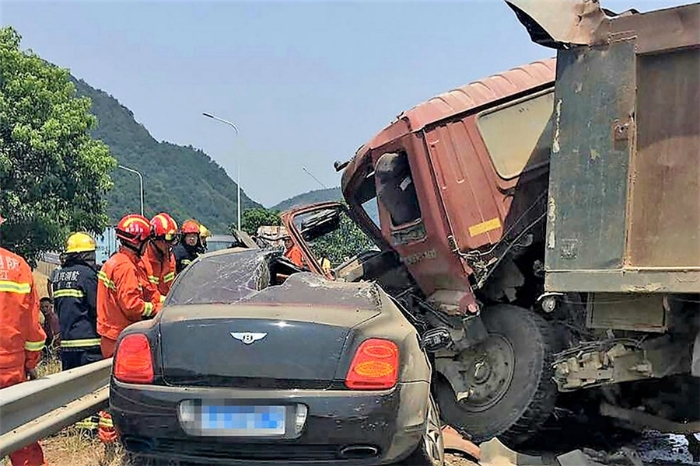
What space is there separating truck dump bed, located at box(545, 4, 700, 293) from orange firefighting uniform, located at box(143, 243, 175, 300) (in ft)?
11.6

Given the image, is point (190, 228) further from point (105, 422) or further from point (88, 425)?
point (105, 422)

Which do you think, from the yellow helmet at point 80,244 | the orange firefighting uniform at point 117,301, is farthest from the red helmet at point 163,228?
the orange firefighting uniform at point 117,301

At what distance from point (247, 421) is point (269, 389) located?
163 millimetres

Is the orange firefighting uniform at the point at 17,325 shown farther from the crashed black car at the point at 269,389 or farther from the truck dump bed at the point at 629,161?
the truck dump bed at the point at 629,161

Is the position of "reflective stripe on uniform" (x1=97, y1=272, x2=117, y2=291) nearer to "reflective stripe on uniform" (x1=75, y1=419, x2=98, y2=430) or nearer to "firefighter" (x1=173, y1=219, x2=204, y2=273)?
"reflective stripe on uniform" (x1=75, y1=419, x2=98, y2=430)

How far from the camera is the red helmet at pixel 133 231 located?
566cm

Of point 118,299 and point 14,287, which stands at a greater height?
point 14,287

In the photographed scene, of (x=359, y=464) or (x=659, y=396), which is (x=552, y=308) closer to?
(x=659, y=396)

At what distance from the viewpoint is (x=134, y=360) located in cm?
340

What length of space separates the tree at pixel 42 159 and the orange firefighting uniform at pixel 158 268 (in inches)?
192

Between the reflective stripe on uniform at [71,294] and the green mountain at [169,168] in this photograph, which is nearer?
the reflective stripe on uniform at [71,294]

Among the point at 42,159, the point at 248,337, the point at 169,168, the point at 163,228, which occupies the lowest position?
the point at 248,337

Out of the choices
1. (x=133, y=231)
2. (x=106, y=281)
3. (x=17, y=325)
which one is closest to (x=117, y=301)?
(x=106, y=281)

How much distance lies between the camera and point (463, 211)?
5.21 metres
